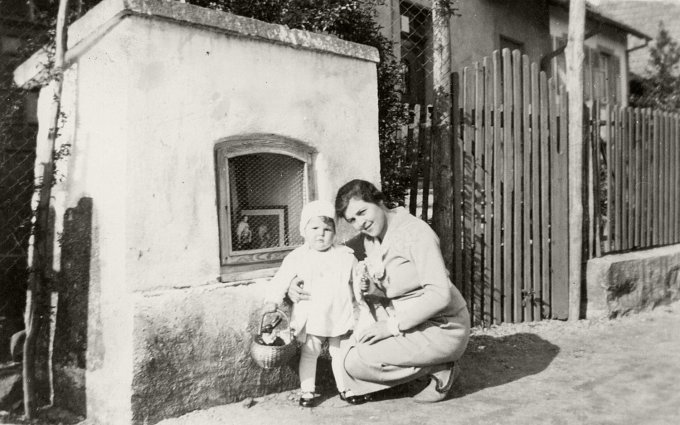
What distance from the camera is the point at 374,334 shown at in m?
3.87

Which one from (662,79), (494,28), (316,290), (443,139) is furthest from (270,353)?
(662,79)

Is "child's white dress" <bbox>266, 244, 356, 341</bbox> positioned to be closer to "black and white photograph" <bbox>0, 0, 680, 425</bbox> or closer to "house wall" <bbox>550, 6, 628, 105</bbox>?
"black and white photograph" <bbox>0, 0, 680, 425</bbox>

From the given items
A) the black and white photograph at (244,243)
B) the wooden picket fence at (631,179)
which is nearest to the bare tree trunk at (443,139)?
the black and white photograph at (244,243)

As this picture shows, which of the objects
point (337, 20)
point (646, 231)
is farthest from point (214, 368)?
point (646, 231)

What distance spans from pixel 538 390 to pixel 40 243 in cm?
342

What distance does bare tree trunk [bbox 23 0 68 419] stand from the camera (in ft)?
12.8

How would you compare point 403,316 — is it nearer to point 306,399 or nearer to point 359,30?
point 306,399

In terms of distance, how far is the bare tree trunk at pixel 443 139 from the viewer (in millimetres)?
5395

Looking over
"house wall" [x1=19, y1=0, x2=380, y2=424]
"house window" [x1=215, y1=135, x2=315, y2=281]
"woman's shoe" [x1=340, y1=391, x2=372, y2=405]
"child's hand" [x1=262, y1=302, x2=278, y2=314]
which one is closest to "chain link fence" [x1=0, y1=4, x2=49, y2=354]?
"house wall" [x1=19, y1=0, x2=380, y2=424]

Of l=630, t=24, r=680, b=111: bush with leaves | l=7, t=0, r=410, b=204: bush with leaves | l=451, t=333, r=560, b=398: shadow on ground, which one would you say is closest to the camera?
l=451, t=333, r=560, b=398: shadow on ground

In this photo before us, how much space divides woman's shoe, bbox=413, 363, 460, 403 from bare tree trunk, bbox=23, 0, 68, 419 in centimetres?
246

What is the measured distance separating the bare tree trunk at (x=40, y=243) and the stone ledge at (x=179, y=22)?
0.09 m

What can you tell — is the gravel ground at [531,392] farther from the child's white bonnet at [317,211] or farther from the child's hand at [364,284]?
the child's white bonnet at [317,211]

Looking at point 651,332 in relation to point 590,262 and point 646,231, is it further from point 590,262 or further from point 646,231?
point 646,231
